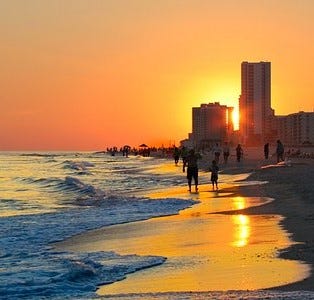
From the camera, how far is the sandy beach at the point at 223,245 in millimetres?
7945

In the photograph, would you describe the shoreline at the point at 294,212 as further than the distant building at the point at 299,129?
No

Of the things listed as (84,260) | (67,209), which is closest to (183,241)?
(84,260)

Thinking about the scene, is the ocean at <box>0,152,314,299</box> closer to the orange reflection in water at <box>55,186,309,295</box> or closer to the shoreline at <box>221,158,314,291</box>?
the orange reflection in water at <box>55,186,309,295</box>

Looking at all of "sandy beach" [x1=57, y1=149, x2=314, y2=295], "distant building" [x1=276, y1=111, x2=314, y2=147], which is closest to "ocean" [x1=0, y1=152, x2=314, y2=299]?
"sandy beach" [x1=57, y1=149, x2=314, y2=295]

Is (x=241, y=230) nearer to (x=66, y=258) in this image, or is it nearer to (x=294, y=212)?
(x=294, y=212)

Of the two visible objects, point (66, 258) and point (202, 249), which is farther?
point (202, 249)

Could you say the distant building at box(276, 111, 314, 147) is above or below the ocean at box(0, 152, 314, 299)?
above

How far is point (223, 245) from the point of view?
35.8 feet

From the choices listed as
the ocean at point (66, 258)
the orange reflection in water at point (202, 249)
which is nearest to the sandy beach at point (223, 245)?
the orange reflection in water at point (202, 249)

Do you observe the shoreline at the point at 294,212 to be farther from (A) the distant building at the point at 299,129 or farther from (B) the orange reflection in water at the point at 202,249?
(A) the distant building at the point at 299,129

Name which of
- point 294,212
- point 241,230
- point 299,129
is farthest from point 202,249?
point 299,129

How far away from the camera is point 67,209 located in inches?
848

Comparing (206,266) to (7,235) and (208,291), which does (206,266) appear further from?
(7,235)

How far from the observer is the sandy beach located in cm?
795
